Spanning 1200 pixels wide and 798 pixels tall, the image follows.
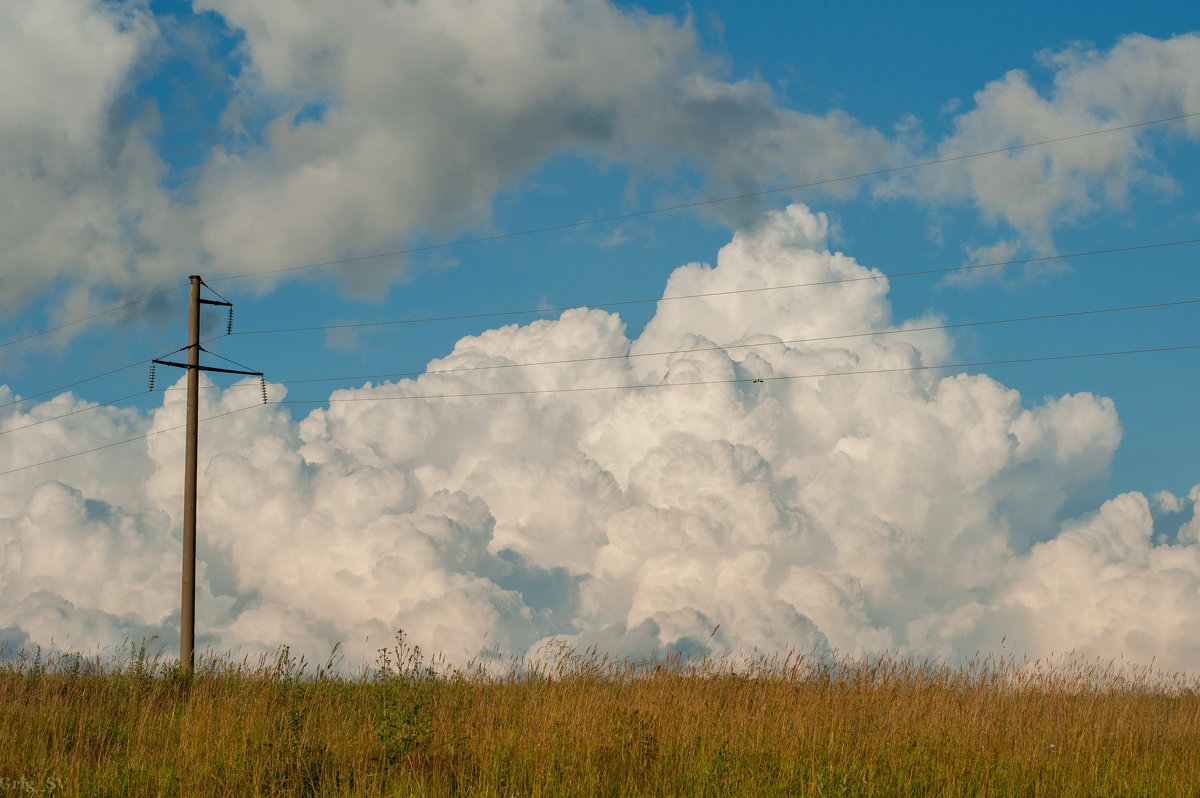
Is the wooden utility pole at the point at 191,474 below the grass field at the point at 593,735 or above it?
above

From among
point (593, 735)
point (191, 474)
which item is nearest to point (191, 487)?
point (191, 474)

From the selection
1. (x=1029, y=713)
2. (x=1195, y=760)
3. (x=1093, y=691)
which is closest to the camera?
(x=1195, y=760)

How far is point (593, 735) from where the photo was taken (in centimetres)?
1220

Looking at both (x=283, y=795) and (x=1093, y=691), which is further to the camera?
(x=1093, y=691)

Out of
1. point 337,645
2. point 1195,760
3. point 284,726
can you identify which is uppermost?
point 337,645

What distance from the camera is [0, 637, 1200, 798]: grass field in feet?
36.4

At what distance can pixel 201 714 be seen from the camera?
14375 millimetres

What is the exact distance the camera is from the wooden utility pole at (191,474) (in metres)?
22.0

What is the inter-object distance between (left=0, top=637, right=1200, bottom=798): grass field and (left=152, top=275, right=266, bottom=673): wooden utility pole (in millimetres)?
3491

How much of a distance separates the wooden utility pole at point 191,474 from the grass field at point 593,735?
11.5 ft

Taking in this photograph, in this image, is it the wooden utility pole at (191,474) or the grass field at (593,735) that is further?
the wooden utility pole at (191,474)

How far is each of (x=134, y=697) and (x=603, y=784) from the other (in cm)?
995

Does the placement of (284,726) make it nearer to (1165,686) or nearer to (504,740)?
(504,740)

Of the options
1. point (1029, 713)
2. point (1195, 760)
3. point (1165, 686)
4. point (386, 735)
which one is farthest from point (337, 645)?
point (1165, 686)
